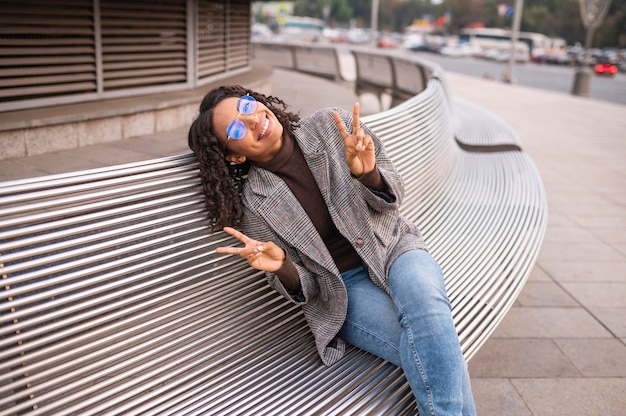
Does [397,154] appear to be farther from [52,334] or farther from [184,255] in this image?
[52,334]

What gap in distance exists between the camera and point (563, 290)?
179 inches

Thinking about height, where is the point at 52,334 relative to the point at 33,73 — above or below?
below

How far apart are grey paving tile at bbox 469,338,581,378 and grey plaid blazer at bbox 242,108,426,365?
108 centimetres

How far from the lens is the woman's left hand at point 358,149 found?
8.01 feet

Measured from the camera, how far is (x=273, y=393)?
2254 mm

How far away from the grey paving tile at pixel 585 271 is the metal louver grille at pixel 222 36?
5.95m

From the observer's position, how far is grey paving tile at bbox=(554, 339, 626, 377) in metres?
3.44

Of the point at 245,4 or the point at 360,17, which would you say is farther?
the point at 360,17

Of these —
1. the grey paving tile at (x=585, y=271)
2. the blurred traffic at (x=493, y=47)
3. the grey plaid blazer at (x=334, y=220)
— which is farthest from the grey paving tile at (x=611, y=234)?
A: the blurred traffic at (x=493, y=47)

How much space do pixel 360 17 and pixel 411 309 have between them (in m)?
133

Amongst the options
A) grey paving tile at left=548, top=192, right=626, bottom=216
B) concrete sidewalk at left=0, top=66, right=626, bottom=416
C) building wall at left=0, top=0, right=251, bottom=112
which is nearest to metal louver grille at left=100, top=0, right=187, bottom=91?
building wall at left=0, top=0, right=251, bottom=112

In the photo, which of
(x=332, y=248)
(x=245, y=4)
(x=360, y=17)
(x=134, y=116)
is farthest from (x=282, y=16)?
(x=360, y=17)

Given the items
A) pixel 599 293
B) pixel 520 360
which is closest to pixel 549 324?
pixel 520 360

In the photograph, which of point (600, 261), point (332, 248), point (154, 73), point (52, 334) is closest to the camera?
point (52, 334)
